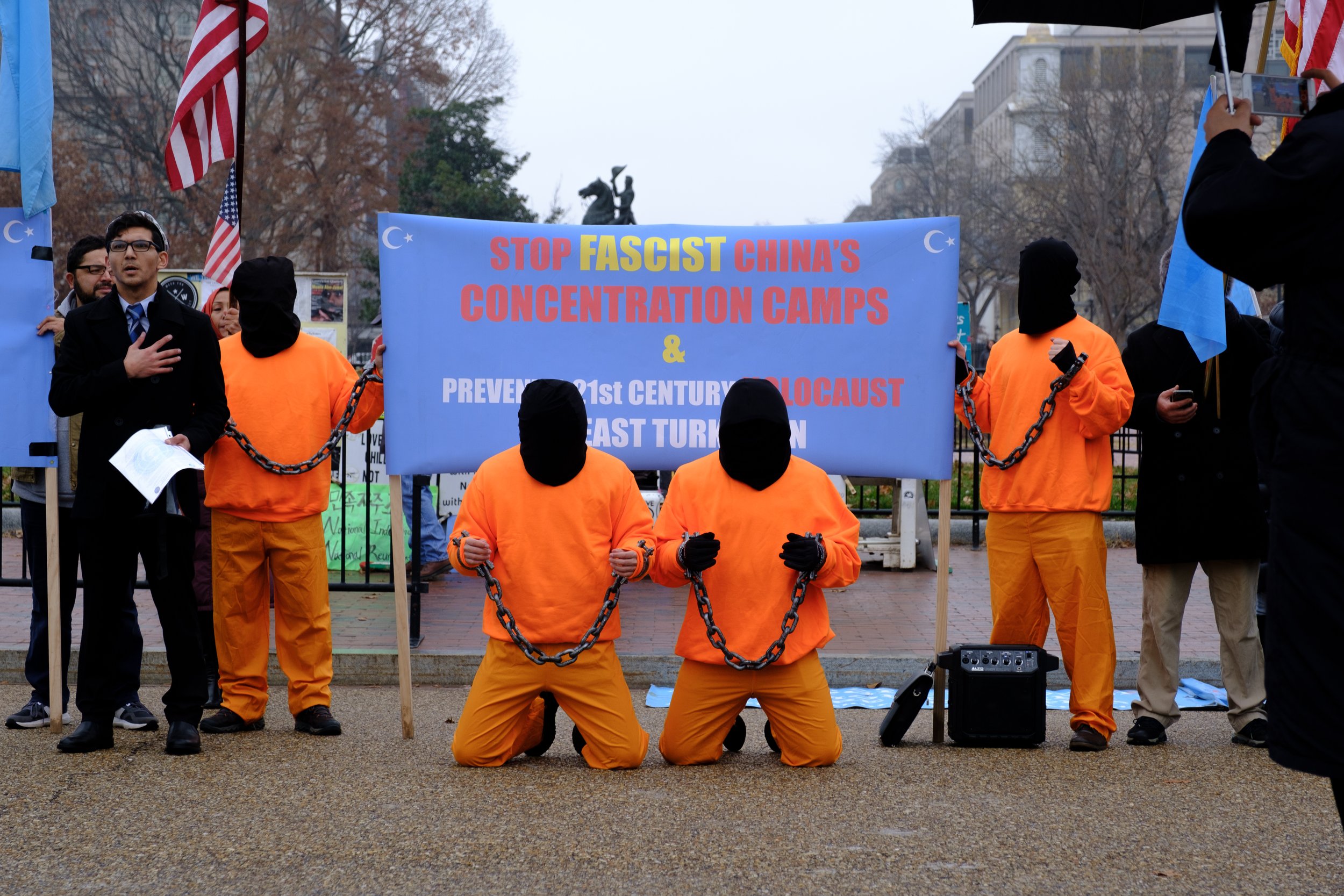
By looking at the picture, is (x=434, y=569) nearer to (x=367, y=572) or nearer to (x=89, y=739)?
(x=367, y=572)

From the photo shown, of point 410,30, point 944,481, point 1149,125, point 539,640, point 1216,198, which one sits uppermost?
point 410,30

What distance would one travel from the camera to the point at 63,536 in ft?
18.5

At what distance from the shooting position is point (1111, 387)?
5.00 metres

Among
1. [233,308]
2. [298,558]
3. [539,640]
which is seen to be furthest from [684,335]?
[233,308]

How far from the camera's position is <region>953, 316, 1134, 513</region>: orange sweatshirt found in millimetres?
4961

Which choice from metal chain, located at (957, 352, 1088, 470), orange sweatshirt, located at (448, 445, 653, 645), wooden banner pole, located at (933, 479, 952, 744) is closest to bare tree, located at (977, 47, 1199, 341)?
wooden banner pole, located at (933, 479, 952, 744)

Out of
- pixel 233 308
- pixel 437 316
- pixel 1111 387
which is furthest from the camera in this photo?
pixel 233 308

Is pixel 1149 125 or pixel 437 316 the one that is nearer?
pixel 437 316

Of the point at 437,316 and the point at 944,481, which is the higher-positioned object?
the point at 437,316

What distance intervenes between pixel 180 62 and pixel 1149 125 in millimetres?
21260

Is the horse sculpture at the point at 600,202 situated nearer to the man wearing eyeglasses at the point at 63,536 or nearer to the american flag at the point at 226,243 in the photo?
the american flag at the point at 226,243

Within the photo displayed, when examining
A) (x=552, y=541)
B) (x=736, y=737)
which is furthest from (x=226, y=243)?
(x=736, y=737)

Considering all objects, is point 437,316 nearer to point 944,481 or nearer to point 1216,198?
point 944,481

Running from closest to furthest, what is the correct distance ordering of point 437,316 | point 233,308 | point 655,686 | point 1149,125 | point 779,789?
point 779,789 → point 437,316 → point 233,308 → point 655,686 → point 1149,125
